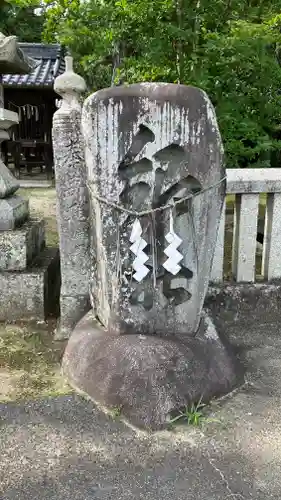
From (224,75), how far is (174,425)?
3.59 m

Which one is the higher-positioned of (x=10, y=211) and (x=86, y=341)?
(x=10, y=211)

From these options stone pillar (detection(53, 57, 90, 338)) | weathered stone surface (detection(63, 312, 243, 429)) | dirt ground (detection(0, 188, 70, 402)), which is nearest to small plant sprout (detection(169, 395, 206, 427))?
weathered stone surface (detection(63, 312, 243, 429))

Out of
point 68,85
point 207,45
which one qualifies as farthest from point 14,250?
point 207,45

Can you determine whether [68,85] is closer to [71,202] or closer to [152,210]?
[71,202]

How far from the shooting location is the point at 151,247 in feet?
6.93

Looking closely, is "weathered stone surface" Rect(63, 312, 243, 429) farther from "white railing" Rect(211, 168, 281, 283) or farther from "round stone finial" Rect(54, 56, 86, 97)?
"round stone finial" Rect(54, 56, 86, 97)

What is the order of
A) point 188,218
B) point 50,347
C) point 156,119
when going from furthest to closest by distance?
point 50,347, point 188,218, point 156,119

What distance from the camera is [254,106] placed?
16.3ft

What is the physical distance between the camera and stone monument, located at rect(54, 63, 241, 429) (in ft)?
6.36

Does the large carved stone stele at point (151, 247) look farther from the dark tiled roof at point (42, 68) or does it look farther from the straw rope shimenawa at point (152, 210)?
the dark tiled roof at point (42, 68)

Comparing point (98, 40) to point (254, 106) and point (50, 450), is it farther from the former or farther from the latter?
point (50, 450)

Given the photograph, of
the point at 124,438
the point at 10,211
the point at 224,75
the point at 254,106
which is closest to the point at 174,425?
the point at 124,438

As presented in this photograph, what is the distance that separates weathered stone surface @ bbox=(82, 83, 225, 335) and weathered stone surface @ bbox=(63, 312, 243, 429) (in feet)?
0.43

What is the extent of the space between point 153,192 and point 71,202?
558mm
